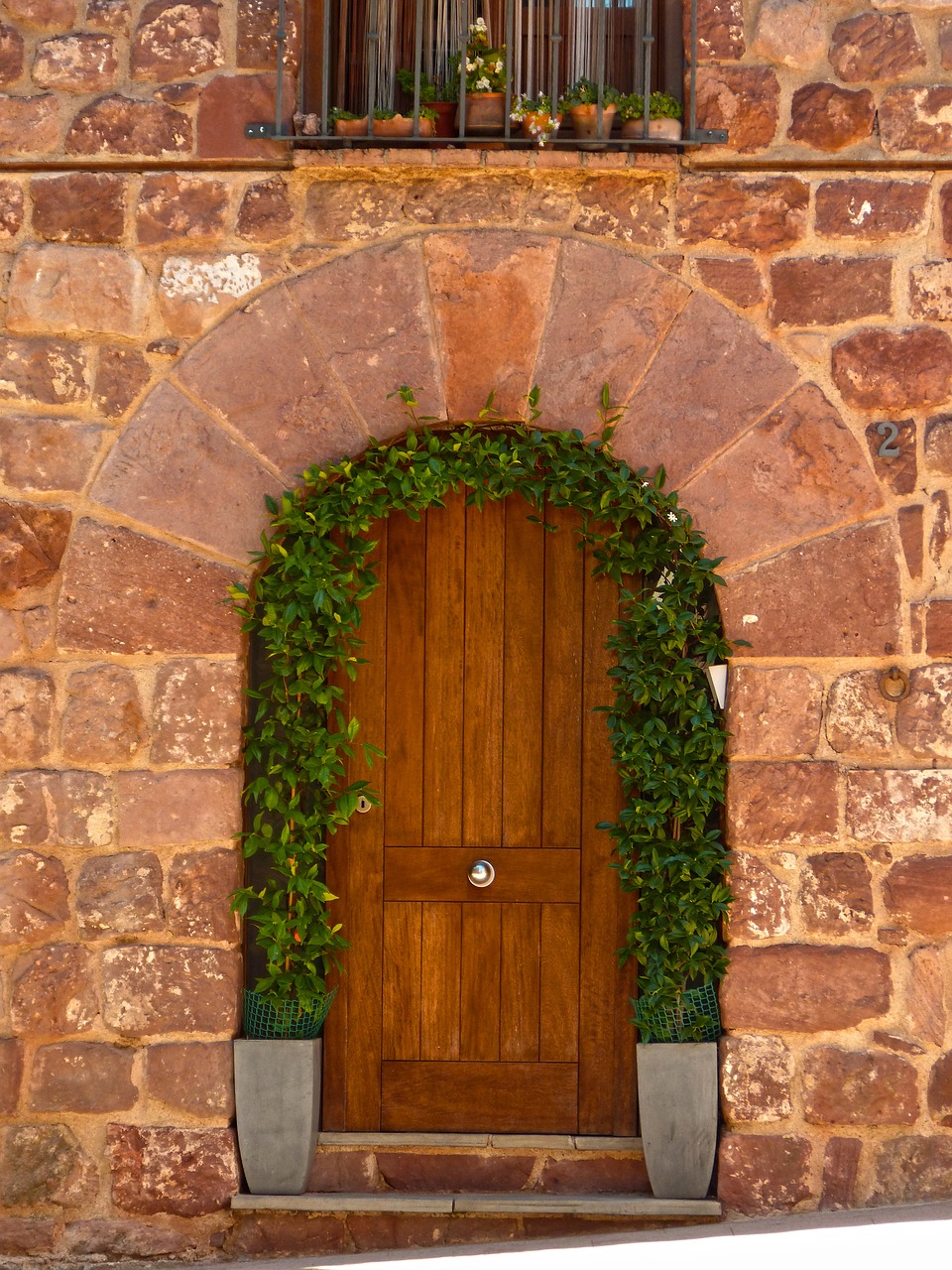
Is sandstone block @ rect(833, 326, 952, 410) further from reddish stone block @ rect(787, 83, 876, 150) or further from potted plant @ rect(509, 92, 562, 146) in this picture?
potted plant @ rect(509, 92, 562, 146)

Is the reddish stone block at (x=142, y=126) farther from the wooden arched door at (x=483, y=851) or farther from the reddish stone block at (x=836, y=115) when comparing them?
the reddish stone block at (x=836, y=115)

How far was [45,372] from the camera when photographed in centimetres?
312

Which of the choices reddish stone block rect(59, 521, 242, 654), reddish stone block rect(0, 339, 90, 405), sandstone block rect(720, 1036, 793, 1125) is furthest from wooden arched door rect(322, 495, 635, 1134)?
reddish stone block rect(0, 339, 90, 405)

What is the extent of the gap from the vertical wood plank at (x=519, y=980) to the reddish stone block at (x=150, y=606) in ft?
3.50

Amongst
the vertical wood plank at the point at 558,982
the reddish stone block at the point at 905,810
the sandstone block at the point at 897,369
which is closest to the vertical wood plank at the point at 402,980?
the vertical wood plank at the point at 558,982

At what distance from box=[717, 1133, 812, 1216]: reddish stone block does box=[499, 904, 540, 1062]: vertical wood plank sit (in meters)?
0.58

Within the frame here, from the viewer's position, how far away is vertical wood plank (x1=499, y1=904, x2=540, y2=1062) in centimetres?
324

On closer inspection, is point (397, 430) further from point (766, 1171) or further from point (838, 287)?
point (766, 1171)

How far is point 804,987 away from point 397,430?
5.72ft

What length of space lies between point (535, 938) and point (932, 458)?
63.8 inches

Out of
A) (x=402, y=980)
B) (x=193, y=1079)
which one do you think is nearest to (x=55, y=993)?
(x=193, y=1079)

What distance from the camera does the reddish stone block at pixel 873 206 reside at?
3041mm

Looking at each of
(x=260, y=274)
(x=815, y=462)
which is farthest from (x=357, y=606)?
(x=815, y=462)

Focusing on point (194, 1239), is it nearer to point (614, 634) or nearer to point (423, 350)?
point (614, 634)
